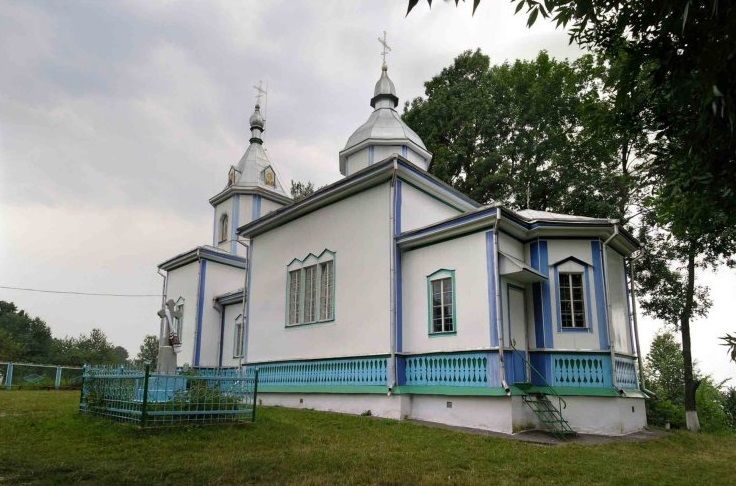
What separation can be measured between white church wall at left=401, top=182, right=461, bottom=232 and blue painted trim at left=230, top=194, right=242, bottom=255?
11541 millimetres

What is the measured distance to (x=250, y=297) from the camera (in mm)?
18516

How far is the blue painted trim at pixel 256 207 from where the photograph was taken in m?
24.9

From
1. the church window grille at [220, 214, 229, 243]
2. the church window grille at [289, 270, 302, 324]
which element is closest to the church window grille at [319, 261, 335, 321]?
the church window grille at [289, 270, 302, 324]

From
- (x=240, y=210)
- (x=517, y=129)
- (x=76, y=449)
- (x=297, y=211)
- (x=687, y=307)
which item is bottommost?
(x=76, y=449)

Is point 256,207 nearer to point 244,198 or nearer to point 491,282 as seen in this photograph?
point 244,198

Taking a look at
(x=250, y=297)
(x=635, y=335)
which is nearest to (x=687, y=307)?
(x=635, y=335)

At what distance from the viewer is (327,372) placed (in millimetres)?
14594

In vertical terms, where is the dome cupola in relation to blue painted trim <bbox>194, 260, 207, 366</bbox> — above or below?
above

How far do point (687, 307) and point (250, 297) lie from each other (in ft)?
47.3

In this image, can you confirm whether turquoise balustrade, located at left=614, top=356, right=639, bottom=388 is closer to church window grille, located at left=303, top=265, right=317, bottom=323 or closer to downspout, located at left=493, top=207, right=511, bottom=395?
downspout, located at left=493, top=207, right=511, bottom=395

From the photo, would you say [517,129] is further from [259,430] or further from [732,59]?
[732,59]

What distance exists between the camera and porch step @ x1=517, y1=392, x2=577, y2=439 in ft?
36.2

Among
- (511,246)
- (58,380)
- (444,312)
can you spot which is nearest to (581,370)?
(511,246)

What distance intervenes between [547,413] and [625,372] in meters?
2.58
